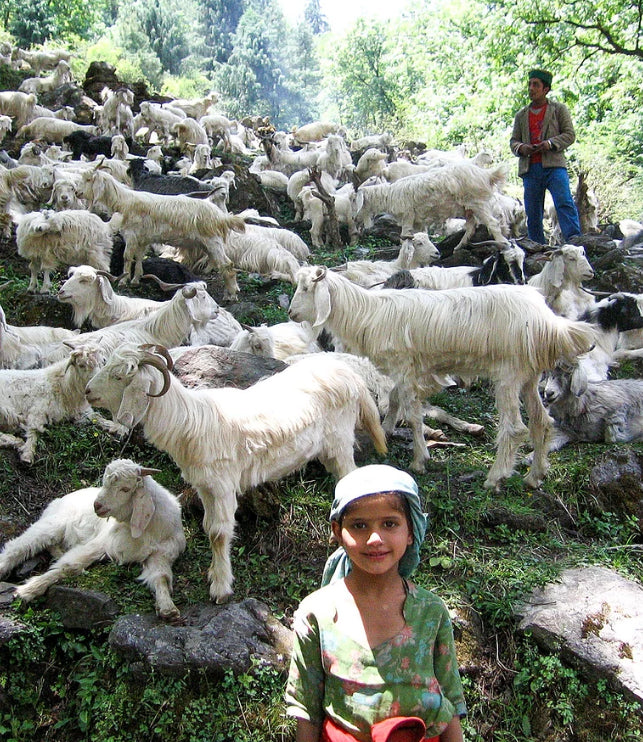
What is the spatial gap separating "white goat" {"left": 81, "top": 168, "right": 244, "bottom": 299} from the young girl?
8.39 metres

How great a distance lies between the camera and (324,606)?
2578 millimetres

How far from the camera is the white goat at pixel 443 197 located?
11.8 metres

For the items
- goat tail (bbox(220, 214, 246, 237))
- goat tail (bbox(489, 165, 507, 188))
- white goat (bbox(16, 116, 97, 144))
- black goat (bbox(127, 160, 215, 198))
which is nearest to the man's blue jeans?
goat tail (bbox(489, 165, 507, 188))

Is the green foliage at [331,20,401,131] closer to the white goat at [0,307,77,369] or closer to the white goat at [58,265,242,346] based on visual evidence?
the white goat at [58,265,242,346]

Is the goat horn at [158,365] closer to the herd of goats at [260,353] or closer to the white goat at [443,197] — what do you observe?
the herd of goats at [260,353]

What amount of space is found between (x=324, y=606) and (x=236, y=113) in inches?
2210

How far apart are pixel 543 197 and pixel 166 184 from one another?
731 centimetres

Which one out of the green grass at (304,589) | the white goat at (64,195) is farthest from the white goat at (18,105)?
the green grass at (304,589)

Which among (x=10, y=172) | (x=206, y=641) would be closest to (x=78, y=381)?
(x=206, y=641)

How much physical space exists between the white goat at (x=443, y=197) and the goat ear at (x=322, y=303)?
587cm

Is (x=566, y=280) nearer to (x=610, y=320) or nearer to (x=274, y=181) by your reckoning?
(x=610, y=320)

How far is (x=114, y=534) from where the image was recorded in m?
4.82

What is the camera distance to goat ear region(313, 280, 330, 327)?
6.26 meters

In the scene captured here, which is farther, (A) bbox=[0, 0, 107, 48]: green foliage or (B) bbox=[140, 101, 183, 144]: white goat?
(A) bbox=[0, 0, 107, 48]: green foliage
